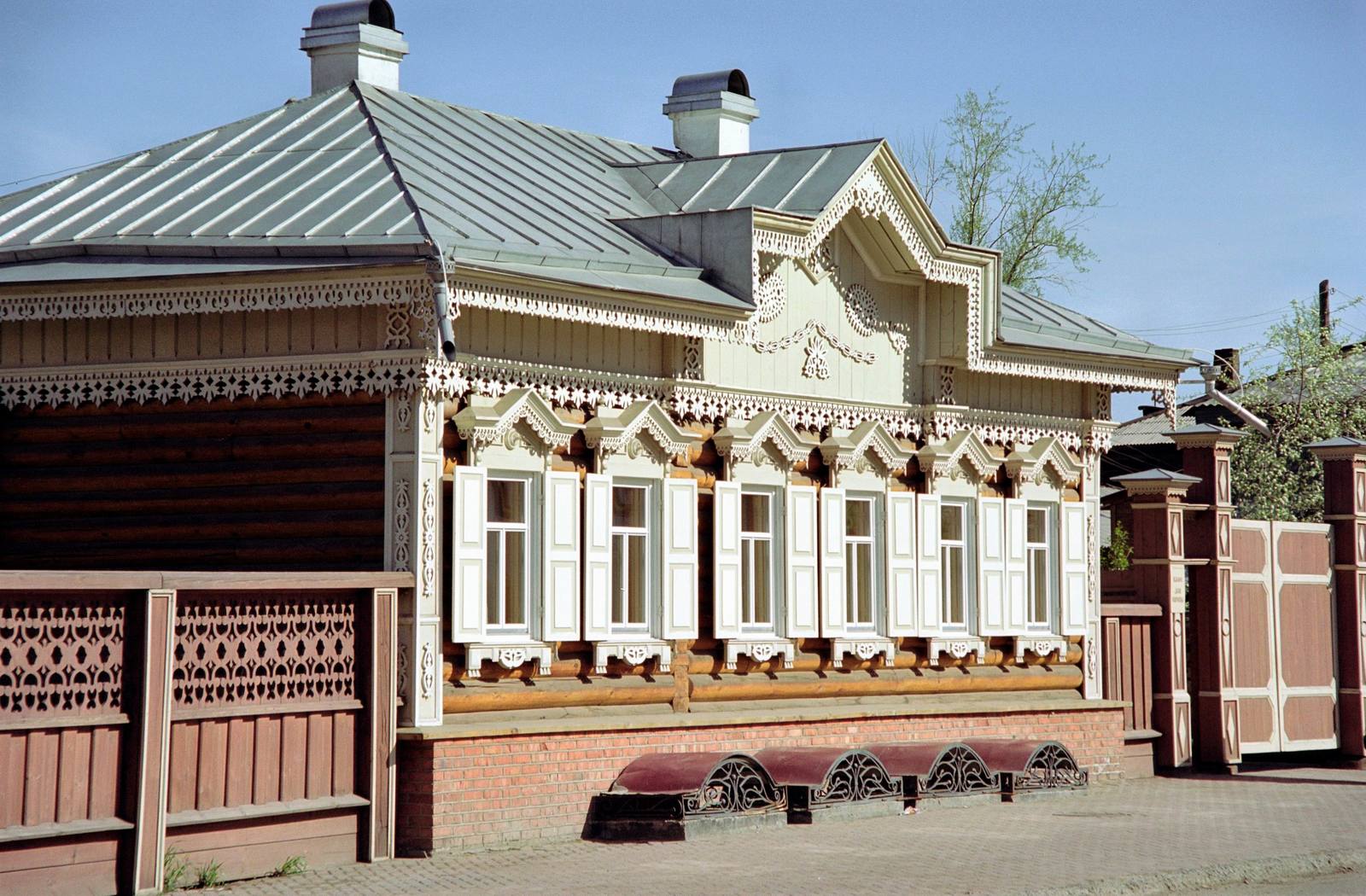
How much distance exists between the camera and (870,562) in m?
17.1

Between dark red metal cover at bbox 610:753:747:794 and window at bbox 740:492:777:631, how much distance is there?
1.75 m

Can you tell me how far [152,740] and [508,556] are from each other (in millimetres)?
3423

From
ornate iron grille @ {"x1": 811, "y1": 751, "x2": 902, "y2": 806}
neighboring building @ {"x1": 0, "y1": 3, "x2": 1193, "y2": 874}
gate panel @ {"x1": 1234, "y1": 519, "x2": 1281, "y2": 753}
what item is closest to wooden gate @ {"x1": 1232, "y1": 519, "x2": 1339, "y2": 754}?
gate panel @ {"x1": 1234, "y1": 519, "x2": 1281, "y2": 753}

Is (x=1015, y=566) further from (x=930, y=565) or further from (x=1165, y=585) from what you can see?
(x=1165, y=585)

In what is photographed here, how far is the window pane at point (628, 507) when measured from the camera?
15.0 m

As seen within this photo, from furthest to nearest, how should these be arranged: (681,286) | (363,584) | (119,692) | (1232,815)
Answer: (1232,815) < (681,286) < (363,584) < (119,692)

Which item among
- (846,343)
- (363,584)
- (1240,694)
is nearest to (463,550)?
(363,584)

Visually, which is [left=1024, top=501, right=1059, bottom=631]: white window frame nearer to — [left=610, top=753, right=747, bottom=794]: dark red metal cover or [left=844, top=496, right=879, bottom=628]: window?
[left=844, top=496, right=879, bottom=628]: window

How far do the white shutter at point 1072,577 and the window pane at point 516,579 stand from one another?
6696 mm

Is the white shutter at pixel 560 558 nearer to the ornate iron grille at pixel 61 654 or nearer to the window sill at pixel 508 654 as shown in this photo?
the window sill at pixel 508 654

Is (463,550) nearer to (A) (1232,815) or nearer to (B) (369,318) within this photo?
(B) (369,318)

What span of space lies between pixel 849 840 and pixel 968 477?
5.09 meters

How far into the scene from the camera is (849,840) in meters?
13.9

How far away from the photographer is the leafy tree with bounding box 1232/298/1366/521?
34.3 metres
